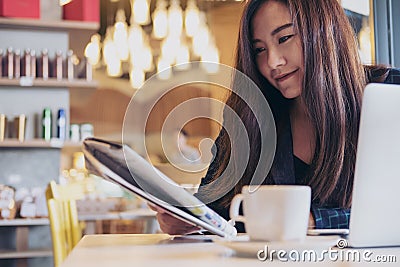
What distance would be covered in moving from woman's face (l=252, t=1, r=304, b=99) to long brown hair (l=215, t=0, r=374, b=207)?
17 millimetres

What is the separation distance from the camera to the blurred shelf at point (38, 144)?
4004 millimetres

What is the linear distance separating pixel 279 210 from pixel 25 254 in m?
3.15

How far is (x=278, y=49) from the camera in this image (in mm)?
1603

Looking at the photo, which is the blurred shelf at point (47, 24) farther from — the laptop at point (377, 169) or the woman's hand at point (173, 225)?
the laptop at point (377, 169)

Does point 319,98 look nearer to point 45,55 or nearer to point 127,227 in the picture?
point 45,55

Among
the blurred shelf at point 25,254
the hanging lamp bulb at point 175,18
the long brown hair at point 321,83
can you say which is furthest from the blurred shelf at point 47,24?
the long brown hair at point 321,83

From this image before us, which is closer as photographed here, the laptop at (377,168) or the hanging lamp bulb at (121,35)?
the laptop at (377,168)

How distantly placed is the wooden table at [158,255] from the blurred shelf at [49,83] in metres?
2.97

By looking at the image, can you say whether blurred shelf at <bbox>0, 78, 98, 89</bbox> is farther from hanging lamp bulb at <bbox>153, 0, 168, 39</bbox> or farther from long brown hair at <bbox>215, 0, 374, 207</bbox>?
long brown hair at <bbox>215, 0, 374, 207</bbox>

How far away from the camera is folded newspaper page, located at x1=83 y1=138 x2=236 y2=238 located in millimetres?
923

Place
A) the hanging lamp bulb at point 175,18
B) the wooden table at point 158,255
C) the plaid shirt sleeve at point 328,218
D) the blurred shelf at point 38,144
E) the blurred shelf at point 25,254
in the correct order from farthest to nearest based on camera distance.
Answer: the hanging lamp bulb at point 175,18 < the blurred shelf at point 38,144 < the blurred shelf at point 25,254 < the plaid shirt sleeve at point 328,218 < the wooden table at point 158,255

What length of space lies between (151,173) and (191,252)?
143 millimetres

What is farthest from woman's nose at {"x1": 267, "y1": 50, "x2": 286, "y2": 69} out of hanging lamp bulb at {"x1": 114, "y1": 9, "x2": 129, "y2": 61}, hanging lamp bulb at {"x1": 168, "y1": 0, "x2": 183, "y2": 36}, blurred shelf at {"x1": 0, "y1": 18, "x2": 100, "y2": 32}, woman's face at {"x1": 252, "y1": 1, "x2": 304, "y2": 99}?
hanging lamp bulb at {"x1": 114, "y1": 9, "x2": 129, "y2": 61}

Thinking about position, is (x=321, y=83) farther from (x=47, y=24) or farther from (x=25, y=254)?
(x=47, y=24)
